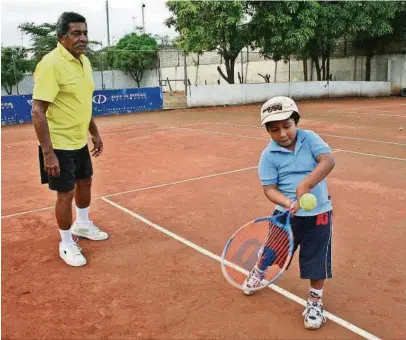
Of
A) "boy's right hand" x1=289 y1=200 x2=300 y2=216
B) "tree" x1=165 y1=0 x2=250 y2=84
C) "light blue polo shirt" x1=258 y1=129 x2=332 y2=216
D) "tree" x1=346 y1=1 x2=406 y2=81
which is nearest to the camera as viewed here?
"boy's right hand" x1=289 y1=200 x2=300 y2=216

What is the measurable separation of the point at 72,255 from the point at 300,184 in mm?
2262

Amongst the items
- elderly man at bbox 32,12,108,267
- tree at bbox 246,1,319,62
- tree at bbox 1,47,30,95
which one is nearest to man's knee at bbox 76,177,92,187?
elderly man at bbox 32,12,108,267

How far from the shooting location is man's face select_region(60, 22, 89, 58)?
364 centimetres

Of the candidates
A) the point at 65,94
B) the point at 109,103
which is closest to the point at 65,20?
the point at 65,94

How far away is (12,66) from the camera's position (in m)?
23.0

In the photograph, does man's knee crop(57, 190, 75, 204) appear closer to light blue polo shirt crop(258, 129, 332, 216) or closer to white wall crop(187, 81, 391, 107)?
light blue polo shirt crop(258, 129, 332, 216)

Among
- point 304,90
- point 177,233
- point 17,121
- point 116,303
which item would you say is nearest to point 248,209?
point 177,233

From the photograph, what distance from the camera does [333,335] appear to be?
9.05 feet

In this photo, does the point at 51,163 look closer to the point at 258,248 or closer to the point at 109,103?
the point at 258,248

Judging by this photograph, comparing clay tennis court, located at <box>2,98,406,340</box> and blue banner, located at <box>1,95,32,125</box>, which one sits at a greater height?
blue banner, located at <box>1,95,32,125</box>

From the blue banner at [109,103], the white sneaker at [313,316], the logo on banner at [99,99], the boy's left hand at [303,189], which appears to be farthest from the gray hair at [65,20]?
the logo on banner at [99,99]

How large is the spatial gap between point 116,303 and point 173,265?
731 mm

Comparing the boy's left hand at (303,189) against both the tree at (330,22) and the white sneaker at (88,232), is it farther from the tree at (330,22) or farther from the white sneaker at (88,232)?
the tree at (330,22)

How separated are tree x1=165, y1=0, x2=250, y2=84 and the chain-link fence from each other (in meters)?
0.87
